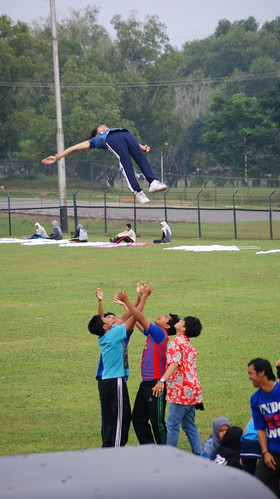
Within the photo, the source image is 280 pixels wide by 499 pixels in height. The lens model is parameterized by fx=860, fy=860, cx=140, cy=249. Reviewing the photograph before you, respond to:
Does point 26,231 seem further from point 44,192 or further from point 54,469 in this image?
point 54,469

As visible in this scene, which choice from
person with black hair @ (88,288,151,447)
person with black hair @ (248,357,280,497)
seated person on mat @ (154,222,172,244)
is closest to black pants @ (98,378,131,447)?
person with black hair @ (88,288,151,447)

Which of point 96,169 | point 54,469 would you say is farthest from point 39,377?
point 96,169

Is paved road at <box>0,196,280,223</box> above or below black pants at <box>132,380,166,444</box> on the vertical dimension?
below

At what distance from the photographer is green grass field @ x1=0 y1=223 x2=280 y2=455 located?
1110 cm

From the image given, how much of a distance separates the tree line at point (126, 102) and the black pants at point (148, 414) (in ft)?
153

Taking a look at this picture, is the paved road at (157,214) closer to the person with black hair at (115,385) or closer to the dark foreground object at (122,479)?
the person with black hair at (115,385)

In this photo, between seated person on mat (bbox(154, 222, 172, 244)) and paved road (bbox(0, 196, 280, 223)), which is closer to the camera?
seated person on mat (bbox(154, 222, 172, 244))

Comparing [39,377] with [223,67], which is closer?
[39,377]

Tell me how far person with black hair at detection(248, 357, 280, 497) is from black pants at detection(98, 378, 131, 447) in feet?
6.98

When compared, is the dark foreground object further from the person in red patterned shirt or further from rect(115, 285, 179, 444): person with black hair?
rect(115, 285, 179, 444): person with black hair

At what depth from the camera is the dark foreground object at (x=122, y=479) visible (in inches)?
116

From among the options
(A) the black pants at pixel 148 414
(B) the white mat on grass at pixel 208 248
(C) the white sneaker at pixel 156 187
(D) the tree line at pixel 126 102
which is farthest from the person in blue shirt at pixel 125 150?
(D) the tree line at pixel 126 102

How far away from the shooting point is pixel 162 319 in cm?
924

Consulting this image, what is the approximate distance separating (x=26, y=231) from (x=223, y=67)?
7760cm
